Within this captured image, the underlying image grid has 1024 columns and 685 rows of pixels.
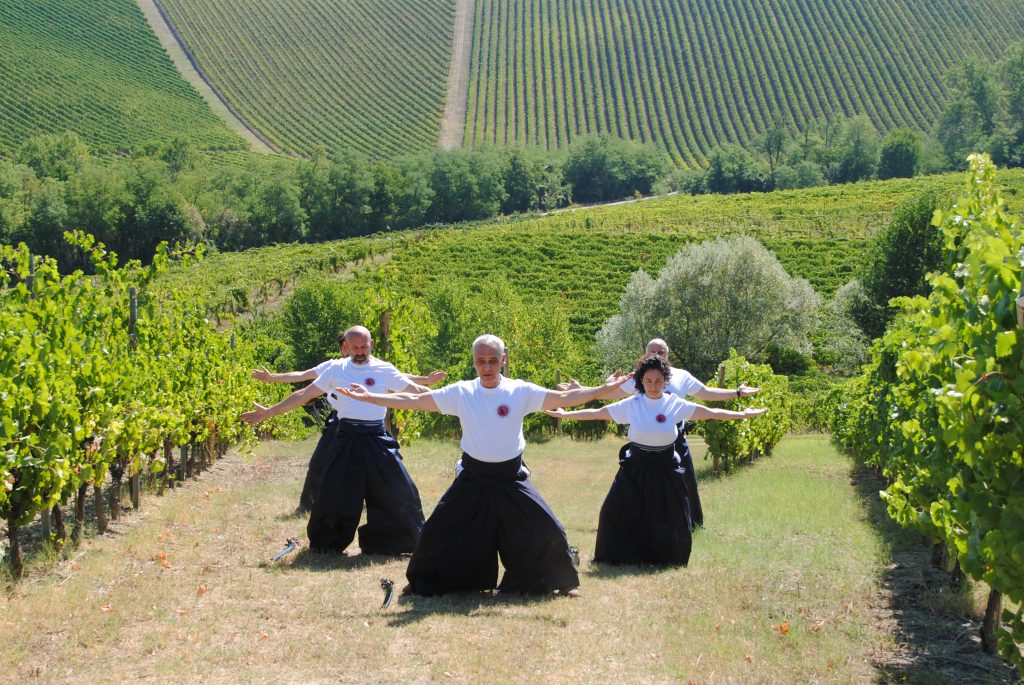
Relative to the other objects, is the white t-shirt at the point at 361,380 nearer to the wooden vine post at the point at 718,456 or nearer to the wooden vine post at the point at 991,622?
the wooden vine post at the point at 991,622

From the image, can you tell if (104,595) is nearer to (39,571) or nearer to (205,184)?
(39,571)

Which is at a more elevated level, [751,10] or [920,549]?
[751,10]

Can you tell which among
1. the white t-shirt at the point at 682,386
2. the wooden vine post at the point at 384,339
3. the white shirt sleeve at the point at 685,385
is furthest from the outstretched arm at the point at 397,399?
the wooden vine post at the point at 384,339

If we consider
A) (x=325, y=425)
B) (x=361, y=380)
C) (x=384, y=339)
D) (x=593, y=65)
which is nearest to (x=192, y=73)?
(x=593, y=65)

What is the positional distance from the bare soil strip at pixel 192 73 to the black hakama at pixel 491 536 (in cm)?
10009

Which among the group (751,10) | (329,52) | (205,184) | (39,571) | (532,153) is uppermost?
Answer: (751,10)

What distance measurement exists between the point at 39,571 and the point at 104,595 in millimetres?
1136

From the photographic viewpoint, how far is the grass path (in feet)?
16.9

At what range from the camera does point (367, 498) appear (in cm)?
804

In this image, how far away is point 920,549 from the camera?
8.71m

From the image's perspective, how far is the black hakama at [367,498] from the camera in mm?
7938

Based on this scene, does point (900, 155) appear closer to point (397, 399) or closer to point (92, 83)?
point (92, 83)

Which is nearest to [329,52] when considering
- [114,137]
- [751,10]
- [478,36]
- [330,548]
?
[478,36]

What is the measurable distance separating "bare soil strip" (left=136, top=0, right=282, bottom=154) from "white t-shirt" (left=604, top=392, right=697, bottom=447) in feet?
325
